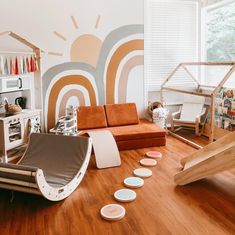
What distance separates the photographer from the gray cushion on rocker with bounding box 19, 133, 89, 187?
3.44 meters

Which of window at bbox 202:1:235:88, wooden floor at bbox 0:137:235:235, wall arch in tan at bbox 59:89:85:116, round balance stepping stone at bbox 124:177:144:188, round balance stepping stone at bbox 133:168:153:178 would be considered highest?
window at bbox 202:1:235:88

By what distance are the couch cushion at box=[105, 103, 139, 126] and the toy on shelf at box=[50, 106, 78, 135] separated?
0.74m

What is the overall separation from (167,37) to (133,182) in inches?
138

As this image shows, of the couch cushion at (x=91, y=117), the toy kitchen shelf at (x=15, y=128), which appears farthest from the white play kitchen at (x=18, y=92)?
the couch cushion at (x=91, y=117)

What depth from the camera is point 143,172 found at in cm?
388

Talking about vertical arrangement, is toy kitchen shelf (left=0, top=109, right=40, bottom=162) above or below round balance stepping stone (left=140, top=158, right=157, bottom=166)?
above

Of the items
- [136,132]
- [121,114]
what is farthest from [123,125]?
[136,132]

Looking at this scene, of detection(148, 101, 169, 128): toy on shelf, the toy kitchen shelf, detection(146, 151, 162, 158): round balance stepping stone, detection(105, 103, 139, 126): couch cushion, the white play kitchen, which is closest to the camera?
the toy kitchen shelf

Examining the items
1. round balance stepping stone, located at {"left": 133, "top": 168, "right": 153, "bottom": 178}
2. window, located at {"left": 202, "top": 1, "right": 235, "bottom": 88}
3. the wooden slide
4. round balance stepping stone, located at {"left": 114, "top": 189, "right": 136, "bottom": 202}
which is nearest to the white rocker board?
round balance stepping stone, located at {"left": 133, "top": 168, "right": 153, "bottom": 178}

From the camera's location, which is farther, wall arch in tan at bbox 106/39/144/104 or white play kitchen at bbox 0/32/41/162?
wall arch in tan at bbox 106/39/144/104

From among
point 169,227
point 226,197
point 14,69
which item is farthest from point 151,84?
point 169,227

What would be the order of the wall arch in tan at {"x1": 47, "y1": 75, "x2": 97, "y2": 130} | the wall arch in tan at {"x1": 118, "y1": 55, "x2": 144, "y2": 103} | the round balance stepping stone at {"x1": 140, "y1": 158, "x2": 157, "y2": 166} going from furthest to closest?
1. the wall arch in tan at {"x1": 118, "y1": 55, "x2": 144, "y2": 103}
2. the wall arch in tan at {"x1": 47, "y1": 75, "x2": 97, "y2": 130}
3. the round balance stepping stone at {"x1": 140, "y1": 158, "x2": 157, "y2": 166}

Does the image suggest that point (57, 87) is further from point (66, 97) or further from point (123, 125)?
point (123, 125)

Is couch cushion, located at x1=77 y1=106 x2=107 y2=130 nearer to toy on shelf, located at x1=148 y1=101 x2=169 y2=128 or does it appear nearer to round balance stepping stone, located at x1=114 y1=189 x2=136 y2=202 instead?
toy on shelf, located at x1=148 y1=101 x2=169 y2=128
